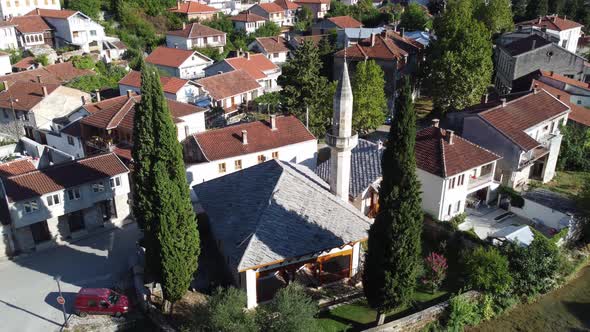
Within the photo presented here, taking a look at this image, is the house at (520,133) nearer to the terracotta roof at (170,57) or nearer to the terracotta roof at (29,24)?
the terracotta roof at (170,57)

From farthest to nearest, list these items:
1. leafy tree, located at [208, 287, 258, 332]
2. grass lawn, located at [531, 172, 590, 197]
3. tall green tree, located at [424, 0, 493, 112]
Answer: tall green tree, located at [424, 0, 493, 112] < grass lawn, located at [531, 172, 590, 197] < leafy tree, located at [208, 287, 258, 332]

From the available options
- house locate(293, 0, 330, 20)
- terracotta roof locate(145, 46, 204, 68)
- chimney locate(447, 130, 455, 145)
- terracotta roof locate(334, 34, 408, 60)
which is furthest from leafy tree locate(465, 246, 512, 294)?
house locate(293, 0, 330, 20)

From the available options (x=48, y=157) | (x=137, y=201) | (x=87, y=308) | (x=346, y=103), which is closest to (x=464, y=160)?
(x=346, y=103)

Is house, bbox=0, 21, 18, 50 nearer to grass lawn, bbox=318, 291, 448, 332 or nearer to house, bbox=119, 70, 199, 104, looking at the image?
house, bbox=119, 70, 199, 104

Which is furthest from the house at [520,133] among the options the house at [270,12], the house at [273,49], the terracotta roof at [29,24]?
the house at [270,12]

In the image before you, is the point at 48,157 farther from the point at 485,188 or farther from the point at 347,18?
the point at 347,18
